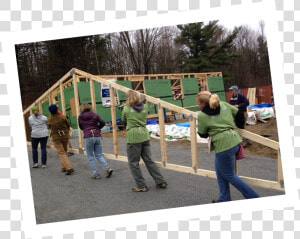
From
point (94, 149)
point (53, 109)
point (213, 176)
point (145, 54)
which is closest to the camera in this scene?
point (213, 176)

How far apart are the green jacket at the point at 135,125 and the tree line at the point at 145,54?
14814 mm

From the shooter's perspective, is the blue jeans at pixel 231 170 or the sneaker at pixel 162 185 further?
the sneaker at pixel 162 185

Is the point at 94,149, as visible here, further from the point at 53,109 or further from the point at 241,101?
the point at 241,101

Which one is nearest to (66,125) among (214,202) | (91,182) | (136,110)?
(91,182)

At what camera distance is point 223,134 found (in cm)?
310

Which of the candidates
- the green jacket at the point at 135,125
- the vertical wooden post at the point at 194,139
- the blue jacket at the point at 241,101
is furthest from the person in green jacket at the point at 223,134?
the blue jacket at the point at 241,101

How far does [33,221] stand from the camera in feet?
10.7

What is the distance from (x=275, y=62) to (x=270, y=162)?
286 cm

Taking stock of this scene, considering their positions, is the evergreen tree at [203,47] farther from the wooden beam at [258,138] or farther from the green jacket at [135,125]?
the wooden beam at [258,138]

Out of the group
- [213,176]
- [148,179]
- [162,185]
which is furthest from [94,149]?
[213,176]

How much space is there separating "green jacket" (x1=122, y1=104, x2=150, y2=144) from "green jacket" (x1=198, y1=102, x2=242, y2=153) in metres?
1.21

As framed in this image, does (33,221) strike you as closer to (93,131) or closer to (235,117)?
(93,131)

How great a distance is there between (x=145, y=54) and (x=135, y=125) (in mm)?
17677

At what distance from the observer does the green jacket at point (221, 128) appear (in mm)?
3086
